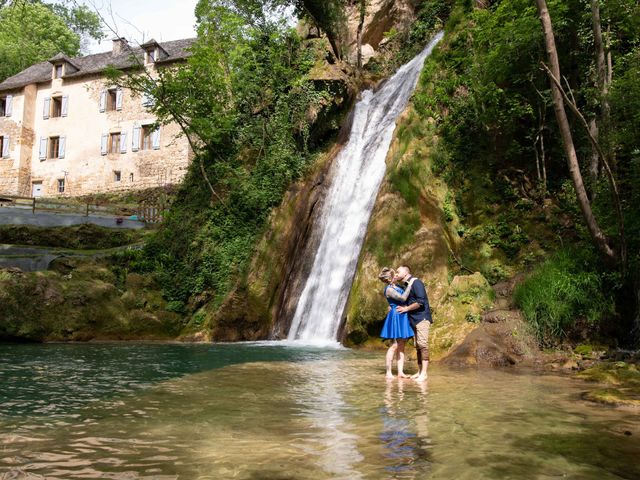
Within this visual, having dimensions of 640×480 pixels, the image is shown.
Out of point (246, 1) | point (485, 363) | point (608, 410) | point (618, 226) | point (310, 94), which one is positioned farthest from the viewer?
point (246, 1)

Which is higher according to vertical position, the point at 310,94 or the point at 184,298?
the point at 310,94

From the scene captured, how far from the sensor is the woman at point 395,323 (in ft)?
26.3

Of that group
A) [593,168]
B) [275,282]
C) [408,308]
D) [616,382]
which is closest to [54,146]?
[275,282]

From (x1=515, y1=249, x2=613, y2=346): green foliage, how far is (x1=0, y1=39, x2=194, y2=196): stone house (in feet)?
98.9

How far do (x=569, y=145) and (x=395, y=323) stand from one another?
5.40 metres

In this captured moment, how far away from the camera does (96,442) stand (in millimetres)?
4238

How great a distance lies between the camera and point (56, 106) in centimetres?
4178

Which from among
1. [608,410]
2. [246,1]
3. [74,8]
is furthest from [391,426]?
[246,1]

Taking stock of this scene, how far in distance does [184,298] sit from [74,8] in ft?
36.0

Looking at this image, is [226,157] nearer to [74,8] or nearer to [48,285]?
[48,285]

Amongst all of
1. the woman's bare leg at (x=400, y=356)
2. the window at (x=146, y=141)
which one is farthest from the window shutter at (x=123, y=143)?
the woman's bare leg at (x=400, y=356)

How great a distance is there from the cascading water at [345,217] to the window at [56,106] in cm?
3127

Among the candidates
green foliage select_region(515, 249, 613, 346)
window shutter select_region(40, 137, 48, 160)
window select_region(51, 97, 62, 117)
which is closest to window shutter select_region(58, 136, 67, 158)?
window shutter select_region(40, 137, 48, 160)

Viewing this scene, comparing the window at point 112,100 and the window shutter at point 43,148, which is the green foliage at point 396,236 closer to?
the window at point 112,100
